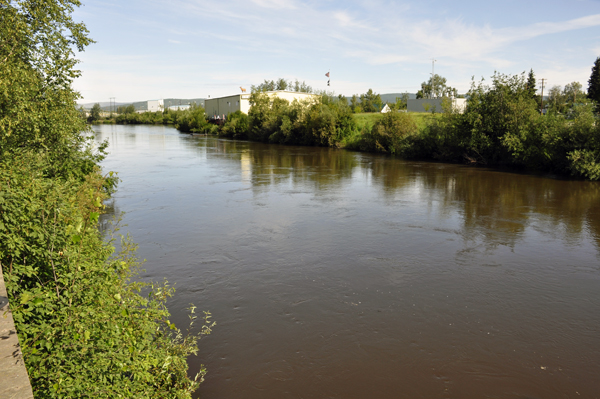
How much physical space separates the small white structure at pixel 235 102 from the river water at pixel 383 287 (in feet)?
181

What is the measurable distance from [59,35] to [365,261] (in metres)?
10.6

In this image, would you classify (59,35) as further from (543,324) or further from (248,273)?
(543,324)

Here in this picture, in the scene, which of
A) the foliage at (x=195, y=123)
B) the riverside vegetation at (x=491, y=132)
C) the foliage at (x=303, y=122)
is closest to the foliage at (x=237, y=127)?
the foliage at (x=303, y=122)

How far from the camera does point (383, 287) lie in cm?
987

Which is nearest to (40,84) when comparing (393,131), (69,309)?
(69,309)

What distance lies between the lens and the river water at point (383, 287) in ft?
22.5

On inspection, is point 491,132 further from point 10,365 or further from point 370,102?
point 370,102

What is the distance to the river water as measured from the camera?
6863mm

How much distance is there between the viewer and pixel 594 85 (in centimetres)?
6694

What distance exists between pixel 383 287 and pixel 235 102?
75564mm

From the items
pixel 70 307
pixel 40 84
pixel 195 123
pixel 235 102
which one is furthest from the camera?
pixel 195 123

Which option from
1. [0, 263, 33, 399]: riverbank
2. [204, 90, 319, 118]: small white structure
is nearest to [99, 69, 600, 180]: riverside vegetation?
[204, 90, 319, 118]: small white structure

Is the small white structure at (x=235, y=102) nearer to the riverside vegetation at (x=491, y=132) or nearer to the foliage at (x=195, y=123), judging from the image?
the foliage at (x=195, y=123)

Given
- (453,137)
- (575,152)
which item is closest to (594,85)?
(453,137)
